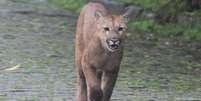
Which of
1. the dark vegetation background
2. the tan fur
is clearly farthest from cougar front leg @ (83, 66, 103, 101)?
the dark vegetation background

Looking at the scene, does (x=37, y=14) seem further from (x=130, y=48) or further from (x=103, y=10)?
(x=103, y=10)

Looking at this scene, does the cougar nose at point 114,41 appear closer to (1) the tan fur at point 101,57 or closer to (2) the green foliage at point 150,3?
(1) the tan fur at point 101,57

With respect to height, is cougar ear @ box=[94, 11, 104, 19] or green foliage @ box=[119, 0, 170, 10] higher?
cougar ear @ box=[94, 11, 104, 19]

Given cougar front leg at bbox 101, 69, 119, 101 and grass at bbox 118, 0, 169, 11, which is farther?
Answer: grass at bbox 118, 0, 169, 11

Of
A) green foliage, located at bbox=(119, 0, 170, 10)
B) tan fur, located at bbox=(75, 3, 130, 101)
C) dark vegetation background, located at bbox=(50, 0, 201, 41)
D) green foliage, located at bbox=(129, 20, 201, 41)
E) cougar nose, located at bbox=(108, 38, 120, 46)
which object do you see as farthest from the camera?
green foliage, located at bbox=(119, 0, 170, 10)

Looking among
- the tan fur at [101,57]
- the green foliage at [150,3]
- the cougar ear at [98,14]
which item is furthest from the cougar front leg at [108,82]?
the green foliage at [150,3]

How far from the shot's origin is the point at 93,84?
9914 mm

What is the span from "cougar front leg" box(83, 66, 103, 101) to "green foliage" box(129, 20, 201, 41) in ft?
31.2

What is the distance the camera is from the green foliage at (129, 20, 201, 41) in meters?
19.6

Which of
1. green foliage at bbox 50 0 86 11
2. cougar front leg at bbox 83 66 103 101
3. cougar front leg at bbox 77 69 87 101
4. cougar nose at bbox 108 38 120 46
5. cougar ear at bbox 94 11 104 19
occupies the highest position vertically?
cougar ear at bbox 94 11 104 19

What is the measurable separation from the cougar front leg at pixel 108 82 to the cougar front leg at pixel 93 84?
79 mm

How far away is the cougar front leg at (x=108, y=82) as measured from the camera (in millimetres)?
9922

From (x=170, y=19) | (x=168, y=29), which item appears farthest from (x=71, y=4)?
(x=168, y=29)

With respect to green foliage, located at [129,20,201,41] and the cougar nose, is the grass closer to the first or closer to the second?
green foliage, located at [129,20,201,41]
